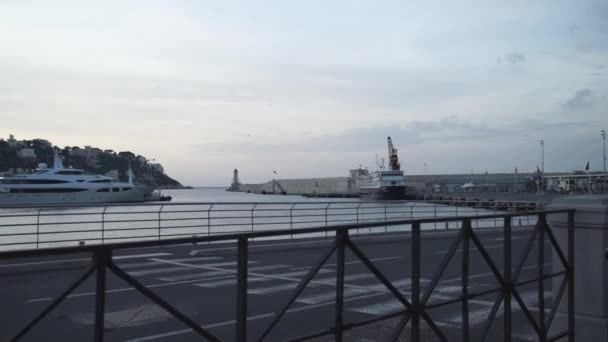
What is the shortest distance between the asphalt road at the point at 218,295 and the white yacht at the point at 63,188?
5250cm

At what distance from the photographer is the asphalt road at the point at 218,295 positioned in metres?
8.00

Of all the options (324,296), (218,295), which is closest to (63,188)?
(218,295)

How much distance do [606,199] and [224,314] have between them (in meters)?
5.54

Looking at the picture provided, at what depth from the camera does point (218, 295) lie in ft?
34.7

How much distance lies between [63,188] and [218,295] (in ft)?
209

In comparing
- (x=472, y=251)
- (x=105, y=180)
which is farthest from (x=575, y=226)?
(x=105, y=180)

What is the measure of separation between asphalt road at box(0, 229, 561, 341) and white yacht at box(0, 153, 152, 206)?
172ft

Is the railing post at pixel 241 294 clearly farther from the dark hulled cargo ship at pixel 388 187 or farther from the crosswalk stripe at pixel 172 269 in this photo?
the dark hulled cargo ship at pixel 388 187

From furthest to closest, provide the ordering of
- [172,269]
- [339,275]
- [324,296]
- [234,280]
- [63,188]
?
[63,188]
[172,269]
[234,280]
[324,296]
[339,275]

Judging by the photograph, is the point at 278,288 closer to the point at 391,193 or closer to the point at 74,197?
the point at 74,197

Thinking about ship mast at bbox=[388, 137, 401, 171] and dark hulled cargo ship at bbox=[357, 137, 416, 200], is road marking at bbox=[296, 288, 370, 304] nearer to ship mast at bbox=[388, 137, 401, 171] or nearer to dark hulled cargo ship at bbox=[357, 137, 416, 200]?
dark hulled cargo ship at bbox=[357, 137, 416, 200]

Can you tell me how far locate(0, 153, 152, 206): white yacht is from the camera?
64875 millimetres

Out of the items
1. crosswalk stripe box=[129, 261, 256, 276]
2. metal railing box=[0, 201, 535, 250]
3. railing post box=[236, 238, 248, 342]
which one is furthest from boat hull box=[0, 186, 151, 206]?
railing post box=[236, 238, 248, 342]

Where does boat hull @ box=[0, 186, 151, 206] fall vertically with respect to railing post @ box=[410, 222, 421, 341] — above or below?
below
